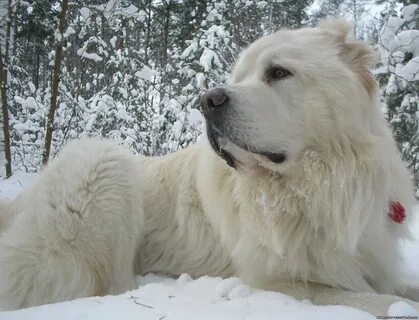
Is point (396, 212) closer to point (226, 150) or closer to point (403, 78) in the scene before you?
point (226, 150)

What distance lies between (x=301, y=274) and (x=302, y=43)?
1.39 meters

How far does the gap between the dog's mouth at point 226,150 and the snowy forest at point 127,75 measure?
1.06 metres

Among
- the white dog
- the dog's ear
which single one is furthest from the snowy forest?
the white dog

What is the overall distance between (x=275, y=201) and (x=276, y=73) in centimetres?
77

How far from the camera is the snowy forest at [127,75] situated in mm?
5836

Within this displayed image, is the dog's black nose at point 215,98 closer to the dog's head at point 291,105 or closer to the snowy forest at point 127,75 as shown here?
the dog's head at point 291,105

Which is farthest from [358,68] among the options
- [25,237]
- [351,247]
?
[25,237]

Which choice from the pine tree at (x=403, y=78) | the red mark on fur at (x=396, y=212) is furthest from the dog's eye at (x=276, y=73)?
the pine tree at (x=403, y=78)

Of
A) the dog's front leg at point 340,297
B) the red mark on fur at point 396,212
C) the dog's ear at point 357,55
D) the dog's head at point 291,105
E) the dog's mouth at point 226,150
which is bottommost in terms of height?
the dog's front leg at point 340,297

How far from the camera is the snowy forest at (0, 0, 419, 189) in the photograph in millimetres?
5836

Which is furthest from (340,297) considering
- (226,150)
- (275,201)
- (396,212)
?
(226,150)

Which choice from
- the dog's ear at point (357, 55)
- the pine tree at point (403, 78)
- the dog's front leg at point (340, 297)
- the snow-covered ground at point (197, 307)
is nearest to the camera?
the snow-covered ground at point (197, 307)

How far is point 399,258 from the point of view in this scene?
2.81 m

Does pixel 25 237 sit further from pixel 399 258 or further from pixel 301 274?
pixel 399 258
